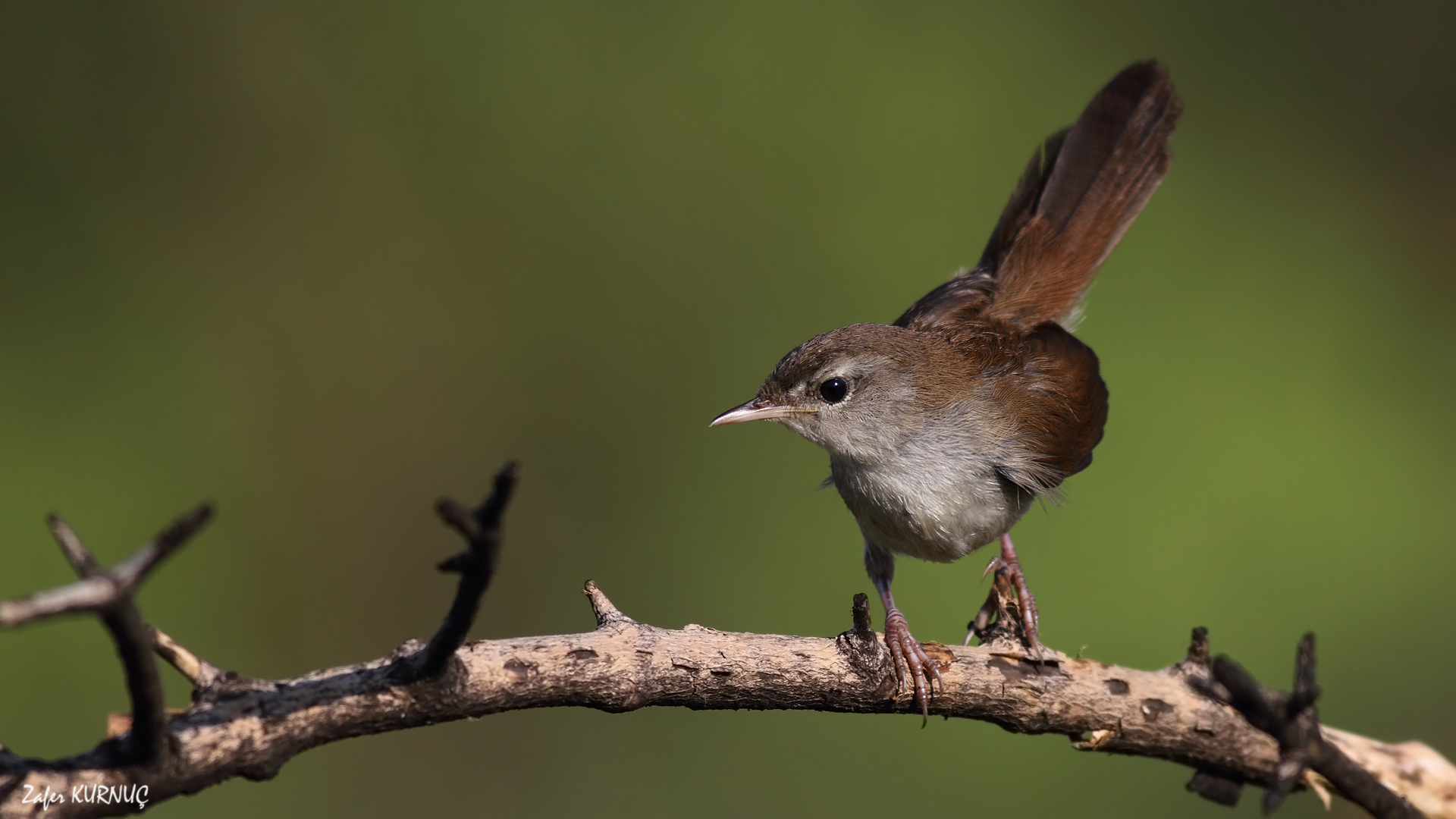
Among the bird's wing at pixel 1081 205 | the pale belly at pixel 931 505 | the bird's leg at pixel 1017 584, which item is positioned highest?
the bird's wing at pixel 1081 205

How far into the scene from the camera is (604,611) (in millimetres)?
2082

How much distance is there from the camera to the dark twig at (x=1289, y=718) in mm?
1450

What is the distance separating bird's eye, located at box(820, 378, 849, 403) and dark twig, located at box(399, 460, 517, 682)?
4.65 ft

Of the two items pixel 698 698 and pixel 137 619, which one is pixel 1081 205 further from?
pixel 137 619

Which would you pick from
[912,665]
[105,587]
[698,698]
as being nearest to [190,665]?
[105,587]

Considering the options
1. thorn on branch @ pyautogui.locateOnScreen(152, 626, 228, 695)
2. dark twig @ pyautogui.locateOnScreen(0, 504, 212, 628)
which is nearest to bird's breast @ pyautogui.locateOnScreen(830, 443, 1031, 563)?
thorn on branch @ pyautogui.locateOnScreen(152, 626, 228, 695)

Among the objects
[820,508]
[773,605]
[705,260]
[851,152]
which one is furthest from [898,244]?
[773,605]

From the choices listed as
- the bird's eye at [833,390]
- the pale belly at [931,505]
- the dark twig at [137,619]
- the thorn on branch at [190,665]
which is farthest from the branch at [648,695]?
the bird's eye at [833,390]

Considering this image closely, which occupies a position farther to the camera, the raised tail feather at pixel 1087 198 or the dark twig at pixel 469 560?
the raised tail feather at pixel 1087 198

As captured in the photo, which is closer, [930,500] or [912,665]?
[912,665]

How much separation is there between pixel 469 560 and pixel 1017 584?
1984mm

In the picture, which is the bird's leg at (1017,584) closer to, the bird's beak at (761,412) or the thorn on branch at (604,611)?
the bird's beak at (761,412)

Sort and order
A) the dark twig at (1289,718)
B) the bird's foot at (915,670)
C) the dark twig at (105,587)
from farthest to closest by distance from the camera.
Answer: the bird's foot at (915,670) < the dark twig at (1289,718) < the dark twig at (105,587)

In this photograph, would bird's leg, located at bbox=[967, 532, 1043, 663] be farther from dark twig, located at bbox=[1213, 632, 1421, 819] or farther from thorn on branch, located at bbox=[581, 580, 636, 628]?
thorn on branch, located at bbox=[581, 580, 636, 628]
